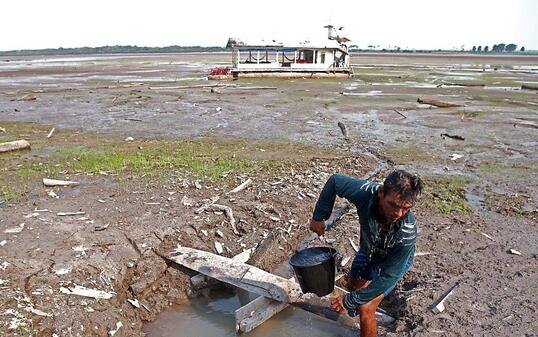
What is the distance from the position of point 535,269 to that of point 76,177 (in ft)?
25.8

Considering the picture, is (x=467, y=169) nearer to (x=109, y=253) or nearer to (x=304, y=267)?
(x=304, y=267)

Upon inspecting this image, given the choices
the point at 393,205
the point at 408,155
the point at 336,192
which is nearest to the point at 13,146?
the point at 336,192

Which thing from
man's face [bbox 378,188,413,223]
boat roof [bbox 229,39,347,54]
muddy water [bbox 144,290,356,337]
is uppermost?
boat roof [bbox 229,39,347,54]

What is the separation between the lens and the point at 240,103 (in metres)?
20.9

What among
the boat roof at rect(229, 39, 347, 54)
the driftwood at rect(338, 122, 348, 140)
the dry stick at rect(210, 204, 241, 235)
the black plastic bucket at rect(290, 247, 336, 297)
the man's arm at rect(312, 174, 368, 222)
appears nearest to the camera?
the man's arm at rect(312, 174, 368, 222)

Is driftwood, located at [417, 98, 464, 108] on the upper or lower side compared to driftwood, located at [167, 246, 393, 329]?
upper

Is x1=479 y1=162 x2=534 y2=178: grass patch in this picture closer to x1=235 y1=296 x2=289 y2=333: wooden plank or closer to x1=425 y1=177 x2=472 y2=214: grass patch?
x1=425 y1=177 x2=472 y2=214: grass patch

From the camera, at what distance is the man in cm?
327

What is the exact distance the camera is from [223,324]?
5.04 m

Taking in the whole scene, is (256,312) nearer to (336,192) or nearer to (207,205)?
(336,192)

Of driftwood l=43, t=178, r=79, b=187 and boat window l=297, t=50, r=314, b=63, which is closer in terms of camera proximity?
driftwood l=43, t=178, r=79, b=187

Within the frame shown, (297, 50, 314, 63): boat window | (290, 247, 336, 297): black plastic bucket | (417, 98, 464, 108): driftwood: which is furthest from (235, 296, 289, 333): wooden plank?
(297, 50, 314, 63): boat window

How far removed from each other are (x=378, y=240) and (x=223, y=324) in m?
Result: 2.29

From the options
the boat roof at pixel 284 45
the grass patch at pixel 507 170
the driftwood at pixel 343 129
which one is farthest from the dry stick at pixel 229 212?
the boat roof at pixel 284 45
